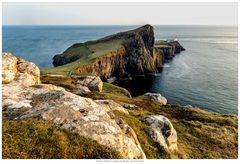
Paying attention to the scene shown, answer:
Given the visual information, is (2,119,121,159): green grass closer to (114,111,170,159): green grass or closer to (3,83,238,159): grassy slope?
(3,83,238,159): grassy slope

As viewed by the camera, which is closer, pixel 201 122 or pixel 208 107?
pixel 201 122

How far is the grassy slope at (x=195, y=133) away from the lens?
2188 centimetres

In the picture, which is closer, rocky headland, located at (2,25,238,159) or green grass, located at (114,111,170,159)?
rocky headland, located at (2,25,238,159)

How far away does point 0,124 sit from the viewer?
49.8 ft

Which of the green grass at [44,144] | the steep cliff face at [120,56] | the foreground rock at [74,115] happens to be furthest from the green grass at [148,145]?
the steep cliff face at [120,56]

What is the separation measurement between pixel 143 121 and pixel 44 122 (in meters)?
11.8

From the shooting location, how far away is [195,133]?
30516mm

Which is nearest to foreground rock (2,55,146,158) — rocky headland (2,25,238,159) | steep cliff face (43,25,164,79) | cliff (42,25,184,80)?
rocky headland (2,25,238,159)

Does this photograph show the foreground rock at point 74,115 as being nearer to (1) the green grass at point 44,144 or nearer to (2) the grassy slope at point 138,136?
(1) the green grass at point 44,144

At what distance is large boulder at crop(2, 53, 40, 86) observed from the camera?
26395mm

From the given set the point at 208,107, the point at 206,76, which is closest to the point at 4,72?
the point at 208,107

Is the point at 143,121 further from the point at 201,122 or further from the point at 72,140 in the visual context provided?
the point at 201,122

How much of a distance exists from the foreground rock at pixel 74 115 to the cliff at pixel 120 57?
7611 centimetres

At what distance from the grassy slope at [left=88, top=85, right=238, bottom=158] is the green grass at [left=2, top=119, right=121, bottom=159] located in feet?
20.0
